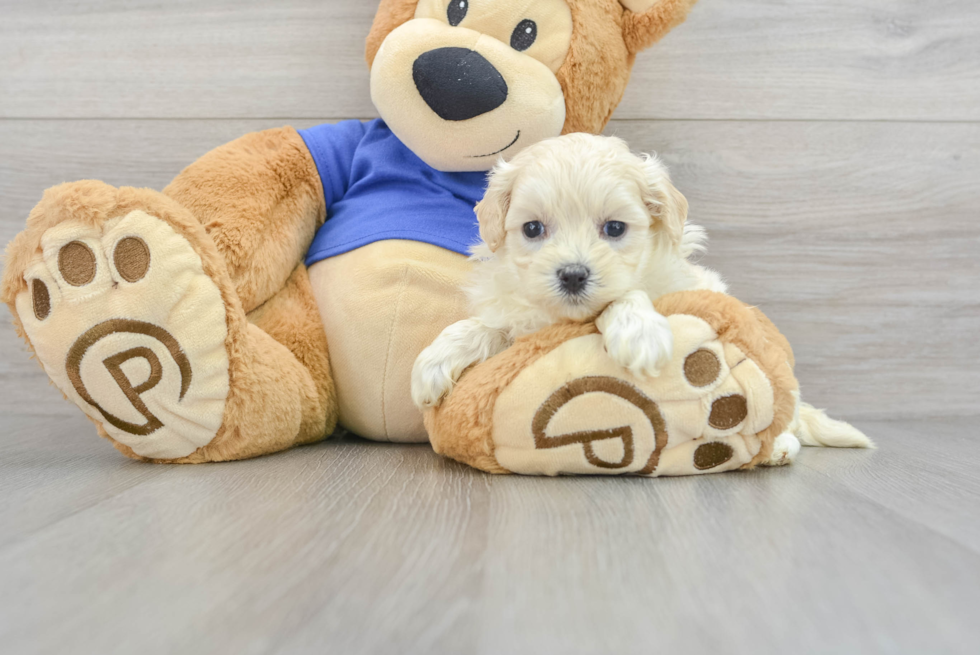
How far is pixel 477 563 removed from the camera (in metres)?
0.64

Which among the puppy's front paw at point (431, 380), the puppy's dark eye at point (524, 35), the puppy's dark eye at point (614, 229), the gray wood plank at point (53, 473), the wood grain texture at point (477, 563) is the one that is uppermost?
the puppy's dark eye at point (524, 35)

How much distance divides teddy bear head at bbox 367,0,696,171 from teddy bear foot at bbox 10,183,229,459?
1.39 ft

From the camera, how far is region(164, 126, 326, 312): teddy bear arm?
3.77 feet

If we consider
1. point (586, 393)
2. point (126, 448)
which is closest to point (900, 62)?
point (586, 393)

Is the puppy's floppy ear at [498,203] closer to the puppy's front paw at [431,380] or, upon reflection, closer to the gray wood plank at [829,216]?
the puppy's front paw at [431,380]

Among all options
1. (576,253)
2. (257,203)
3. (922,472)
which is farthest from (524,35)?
(922,472)

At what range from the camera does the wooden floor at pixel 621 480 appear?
1.77ft

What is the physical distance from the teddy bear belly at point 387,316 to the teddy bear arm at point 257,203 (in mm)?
106

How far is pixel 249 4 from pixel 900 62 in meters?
1.41

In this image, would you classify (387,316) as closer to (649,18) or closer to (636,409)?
(636,409)

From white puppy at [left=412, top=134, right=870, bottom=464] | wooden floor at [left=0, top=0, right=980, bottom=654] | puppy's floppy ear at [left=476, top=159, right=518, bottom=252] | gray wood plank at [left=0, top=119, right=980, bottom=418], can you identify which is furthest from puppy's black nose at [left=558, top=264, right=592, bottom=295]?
gray wood plank at [left=0, top=119, right=980, bottom=418]

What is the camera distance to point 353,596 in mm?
566

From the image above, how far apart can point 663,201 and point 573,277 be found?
188 mm

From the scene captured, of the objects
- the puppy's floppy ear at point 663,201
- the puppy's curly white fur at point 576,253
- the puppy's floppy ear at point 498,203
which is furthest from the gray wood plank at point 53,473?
the puppy's floppy ear at point 663,201
